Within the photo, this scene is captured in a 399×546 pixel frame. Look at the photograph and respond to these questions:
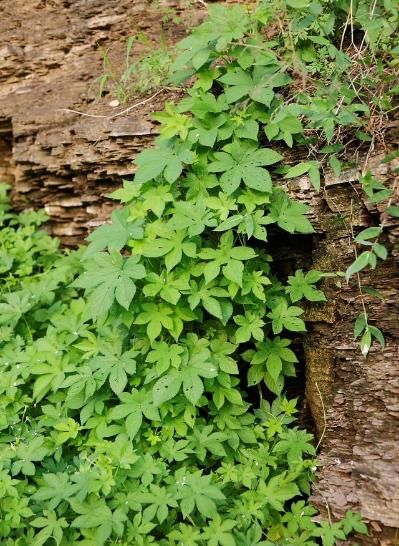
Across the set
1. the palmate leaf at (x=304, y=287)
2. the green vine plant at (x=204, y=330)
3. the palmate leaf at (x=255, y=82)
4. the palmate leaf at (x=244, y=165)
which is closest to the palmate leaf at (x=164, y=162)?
the green vine plant at (x=204, y=330)

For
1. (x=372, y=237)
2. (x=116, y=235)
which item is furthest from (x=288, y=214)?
(x=116, y=235)

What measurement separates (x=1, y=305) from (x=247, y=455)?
5.71 feet

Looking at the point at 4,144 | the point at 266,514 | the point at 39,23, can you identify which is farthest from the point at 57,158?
the point at 266,514

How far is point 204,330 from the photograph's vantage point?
3189 mm

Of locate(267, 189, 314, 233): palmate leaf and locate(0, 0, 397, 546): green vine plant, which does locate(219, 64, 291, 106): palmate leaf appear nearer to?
locate(0, 0, 397, 546): green vine plant

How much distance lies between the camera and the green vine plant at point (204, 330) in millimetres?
2814

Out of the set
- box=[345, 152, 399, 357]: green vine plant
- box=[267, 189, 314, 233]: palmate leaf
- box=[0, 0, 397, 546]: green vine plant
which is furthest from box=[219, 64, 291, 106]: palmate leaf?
box=[345, 152, 399, 357]: green vine plant

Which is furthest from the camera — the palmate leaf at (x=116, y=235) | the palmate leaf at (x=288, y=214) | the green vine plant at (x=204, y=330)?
the palmate leaf at (x=116, y=235)

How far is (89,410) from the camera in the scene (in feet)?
10.2

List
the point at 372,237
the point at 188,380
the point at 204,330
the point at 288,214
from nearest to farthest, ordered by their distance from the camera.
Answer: the point at 372,237, the point at 188,380, the point at 288,214, the point at 204,330

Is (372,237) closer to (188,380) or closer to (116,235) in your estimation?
(188,380)

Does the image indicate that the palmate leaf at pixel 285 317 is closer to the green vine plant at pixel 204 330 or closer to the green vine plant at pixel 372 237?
the green vine plant at pixel 204 330

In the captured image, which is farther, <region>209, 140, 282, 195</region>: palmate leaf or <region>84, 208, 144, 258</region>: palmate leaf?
<region>84, 208, 144, 258</region>: palmate leaf

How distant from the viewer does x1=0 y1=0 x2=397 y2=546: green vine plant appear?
281cm
